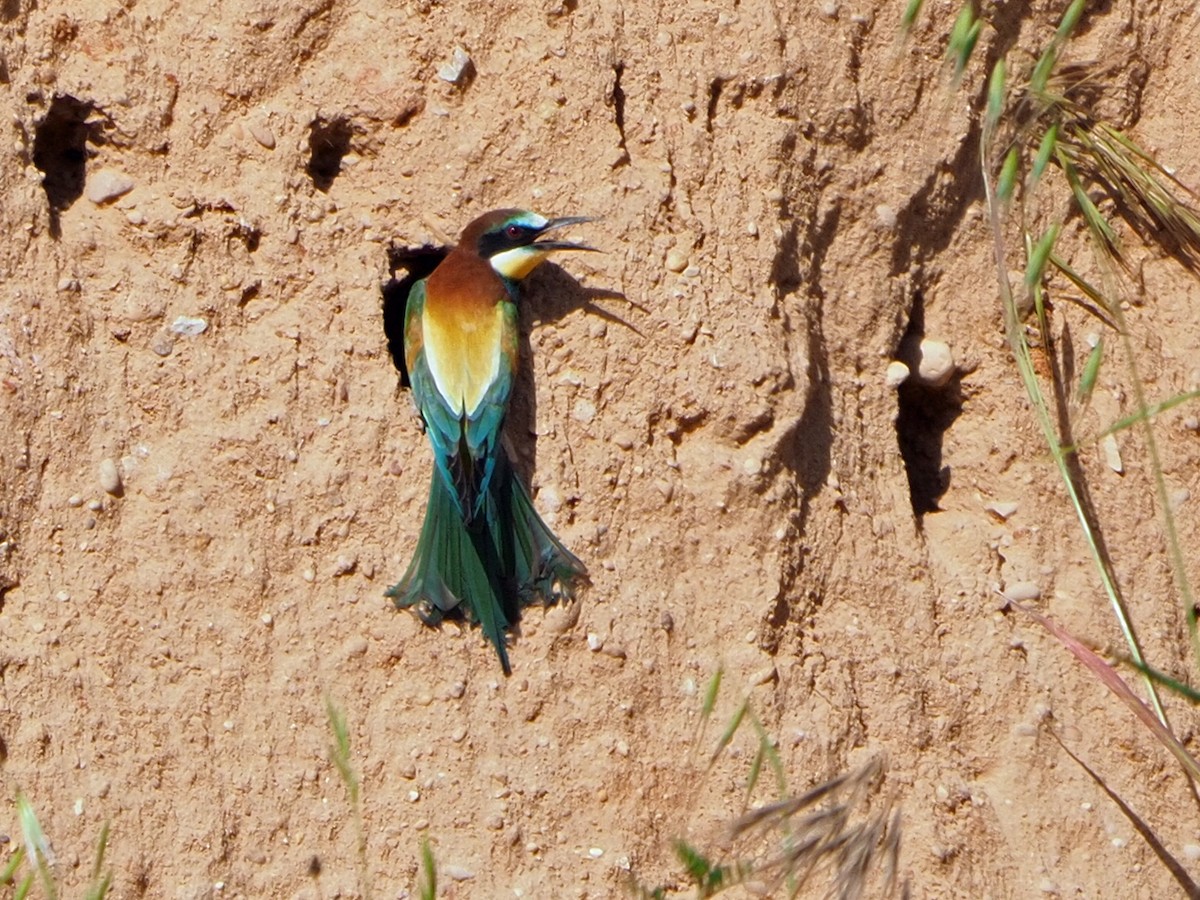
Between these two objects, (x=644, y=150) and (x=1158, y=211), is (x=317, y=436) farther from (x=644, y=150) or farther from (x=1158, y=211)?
(x=1158, y=211)

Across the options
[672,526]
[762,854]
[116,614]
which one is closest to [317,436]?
[116,614]

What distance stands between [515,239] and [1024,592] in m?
1.00

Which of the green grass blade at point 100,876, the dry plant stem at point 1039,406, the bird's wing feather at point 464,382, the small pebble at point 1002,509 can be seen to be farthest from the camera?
the small pebble at point 1002,509

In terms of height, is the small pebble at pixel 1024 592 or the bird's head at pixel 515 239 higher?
the bird's head at pixel 515 239

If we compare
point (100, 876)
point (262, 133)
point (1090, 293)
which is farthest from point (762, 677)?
point (262, 133)

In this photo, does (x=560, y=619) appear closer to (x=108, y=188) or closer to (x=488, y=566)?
(x=488, y=566)

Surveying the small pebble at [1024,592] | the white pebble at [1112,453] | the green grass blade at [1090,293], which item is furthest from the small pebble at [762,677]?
the green grass blade at [1090,293]

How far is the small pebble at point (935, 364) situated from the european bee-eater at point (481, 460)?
623 mm

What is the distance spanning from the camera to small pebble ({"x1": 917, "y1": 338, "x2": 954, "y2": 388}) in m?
2.74

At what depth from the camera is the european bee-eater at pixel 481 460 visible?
7.97ft

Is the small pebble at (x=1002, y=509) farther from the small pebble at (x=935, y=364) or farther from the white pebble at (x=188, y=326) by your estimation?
the white pebble at (x=188, y=326)

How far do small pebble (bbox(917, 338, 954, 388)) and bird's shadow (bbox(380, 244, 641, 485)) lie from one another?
52 cm

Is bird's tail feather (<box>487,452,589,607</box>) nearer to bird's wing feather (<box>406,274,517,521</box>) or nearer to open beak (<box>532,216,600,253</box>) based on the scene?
bird's wing feather (<box>406,274,517,521</box>)

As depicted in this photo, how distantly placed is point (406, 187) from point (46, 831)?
113cm
